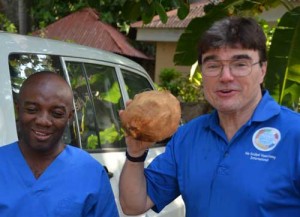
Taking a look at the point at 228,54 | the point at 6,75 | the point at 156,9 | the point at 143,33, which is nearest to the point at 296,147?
the point at 228,54

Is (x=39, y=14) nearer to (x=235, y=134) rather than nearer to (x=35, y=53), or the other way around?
(x=35, y=53)

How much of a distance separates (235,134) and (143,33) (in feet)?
39.7

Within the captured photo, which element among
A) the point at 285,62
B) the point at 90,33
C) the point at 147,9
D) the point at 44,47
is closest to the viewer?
the point at 44,47

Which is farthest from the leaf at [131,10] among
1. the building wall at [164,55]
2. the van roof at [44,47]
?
the building wall at [164,55]

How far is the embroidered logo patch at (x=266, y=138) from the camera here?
6.63 ft

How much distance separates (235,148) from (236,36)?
16.7 inches

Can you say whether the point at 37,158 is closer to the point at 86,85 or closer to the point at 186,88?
the point at 86,85

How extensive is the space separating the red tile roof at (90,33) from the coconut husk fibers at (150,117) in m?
12.2

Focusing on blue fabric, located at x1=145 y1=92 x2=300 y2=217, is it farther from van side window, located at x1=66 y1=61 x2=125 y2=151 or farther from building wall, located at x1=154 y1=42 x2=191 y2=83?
building wall, located at x1=154 y1=42 x2=191 y2=83

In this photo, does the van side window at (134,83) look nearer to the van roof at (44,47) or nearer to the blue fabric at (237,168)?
the van roof at (44,47)

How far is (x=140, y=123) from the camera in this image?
2.10 m

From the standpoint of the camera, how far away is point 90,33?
14.9 m

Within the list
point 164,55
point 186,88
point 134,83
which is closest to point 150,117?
point 134,83

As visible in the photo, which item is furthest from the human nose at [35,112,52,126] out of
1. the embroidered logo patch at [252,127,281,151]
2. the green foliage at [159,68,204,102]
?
the green foliage at [159,68,204,102]
